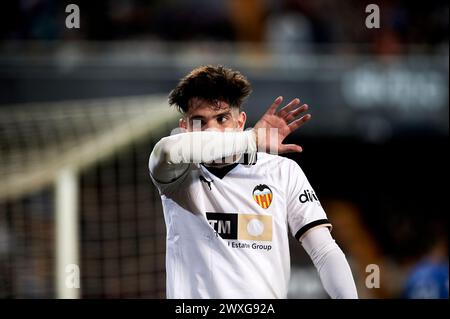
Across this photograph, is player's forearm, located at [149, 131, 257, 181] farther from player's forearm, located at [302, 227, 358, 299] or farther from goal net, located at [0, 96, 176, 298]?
goal net, located at [0, 96, 176, 298]

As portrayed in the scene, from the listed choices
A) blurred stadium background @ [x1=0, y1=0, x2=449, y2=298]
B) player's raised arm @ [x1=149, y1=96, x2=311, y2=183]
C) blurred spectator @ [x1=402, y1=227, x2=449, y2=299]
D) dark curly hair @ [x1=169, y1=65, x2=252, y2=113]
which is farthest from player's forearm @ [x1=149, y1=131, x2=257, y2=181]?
blurred spectator @ [x1=402, y1=227, x2=449, y2=299]

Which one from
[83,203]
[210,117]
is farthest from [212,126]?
[83,203]

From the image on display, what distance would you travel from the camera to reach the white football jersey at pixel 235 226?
3.28 metres

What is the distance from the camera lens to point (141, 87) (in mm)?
10219

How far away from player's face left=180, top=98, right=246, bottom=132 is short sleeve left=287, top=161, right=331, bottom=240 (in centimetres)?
30

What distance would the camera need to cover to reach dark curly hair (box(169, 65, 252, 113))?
3436 millimetres

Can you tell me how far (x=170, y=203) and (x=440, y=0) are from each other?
923 cm

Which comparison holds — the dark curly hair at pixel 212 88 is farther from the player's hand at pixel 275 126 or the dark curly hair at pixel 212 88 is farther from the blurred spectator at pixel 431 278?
the blurred spectator at pixel 431 278

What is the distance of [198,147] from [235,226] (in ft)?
1.11

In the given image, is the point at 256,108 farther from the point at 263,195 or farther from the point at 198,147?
the point at 198,147

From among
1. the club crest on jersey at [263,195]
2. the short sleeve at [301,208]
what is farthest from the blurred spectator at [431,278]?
the club crest on jersey at [263,195]

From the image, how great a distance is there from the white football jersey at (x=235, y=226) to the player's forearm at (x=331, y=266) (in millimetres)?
55

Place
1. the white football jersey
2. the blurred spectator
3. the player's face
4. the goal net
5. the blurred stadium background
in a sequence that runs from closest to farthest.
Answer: the white football jersey
the player's face
the goal net
the blurred spectator
the blurred stadium background
